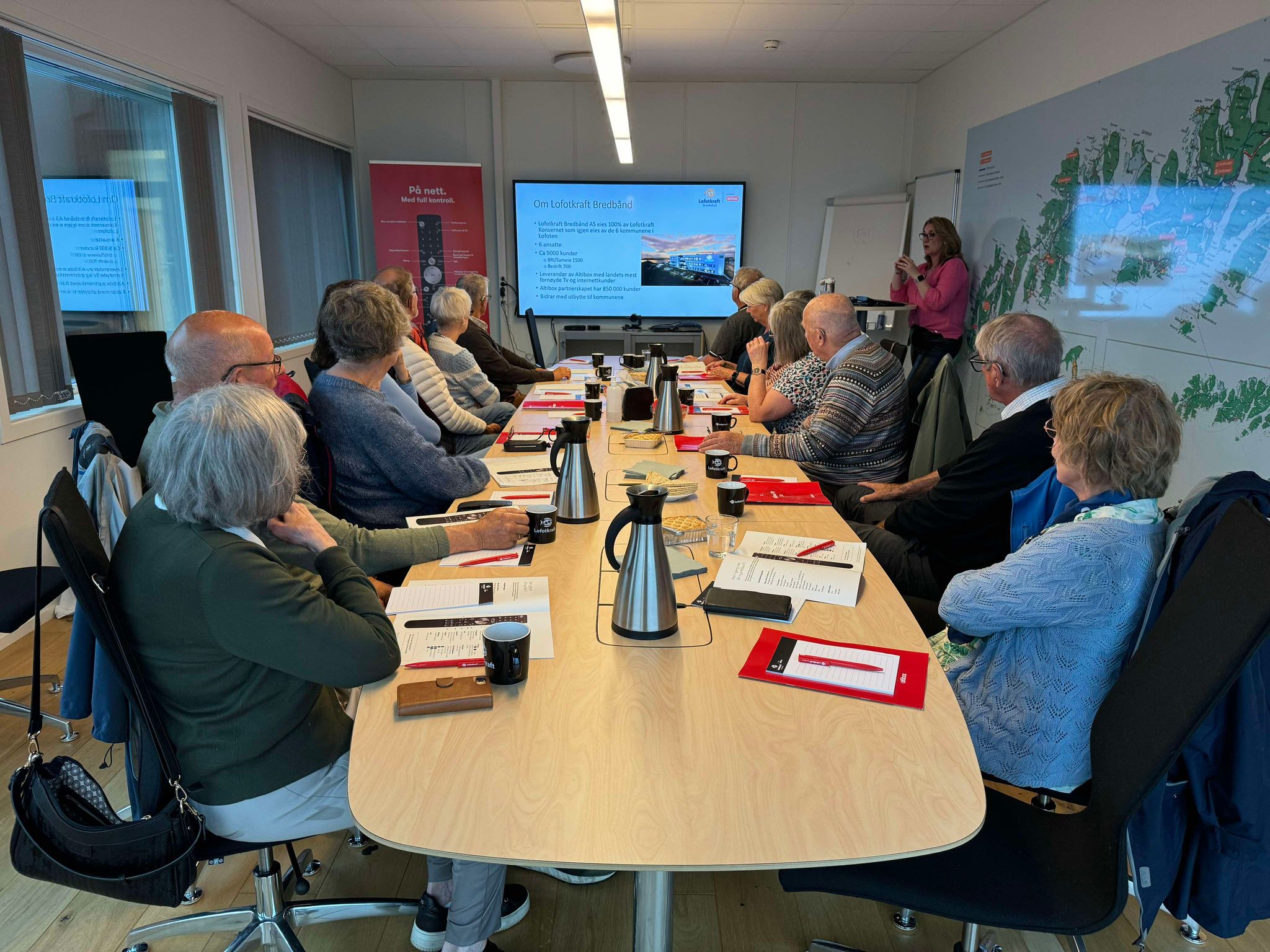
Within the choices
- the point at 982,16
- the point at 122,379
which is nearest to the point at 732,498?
the point at 122,379

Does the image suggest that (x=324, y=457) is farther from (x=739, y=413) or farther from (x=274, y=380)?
(x=739, y=413)

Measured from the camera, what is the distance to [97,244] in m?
4.09

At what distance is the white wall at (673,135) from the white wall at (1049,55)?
54 centimetres

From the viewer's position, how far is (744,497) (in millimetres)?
2238

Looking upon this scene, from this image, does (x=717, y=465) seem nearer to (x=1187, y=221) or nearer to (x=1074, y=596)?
(x=1074, y=596)

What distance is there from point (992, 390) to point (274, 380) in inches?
85.5

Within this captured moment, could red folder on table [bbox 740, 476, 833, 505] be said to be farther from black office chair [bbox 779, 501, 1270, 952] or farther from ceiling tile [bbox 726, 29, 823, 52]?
ceiling tile [bbox 726, 29, 823, 52]

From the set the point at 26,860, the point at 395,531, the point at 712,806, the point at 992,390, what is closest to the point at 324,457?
the point at 395,531

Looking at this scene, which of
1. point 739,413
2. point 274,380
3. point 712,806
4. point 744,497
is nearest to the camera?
point 712,806

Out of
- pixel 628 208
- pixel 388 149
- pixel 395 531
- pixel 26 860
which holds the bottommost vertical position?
pixel 26 860

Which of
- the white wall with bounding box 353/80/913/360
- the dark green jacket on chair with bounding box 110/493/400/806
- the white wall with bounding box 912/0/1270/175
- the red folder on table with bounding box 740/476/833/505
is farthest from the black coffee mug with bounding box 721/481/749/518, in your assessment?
the white wall with bounding box 353/80/913/360

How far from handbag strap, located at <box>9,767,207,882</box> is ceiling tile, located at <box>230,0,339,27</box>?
5194 mm

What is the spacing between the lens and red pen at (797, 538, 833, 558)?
1.96 metres

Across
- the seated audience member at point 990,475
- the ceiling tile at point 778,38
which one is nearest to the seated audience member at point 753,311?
the ceiling tile at point 778,38
